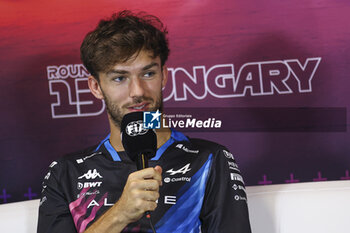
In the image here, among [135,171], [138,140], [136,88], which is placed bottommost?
[135,171]

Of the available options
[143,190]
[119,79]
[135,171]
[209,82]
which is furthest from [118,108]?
[209,82]

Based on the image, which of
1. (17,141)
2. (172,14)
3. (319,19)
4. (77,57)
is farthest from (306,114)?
(17,141)

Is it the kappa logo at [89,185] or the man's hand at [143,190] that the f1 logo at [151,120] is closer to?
the man's hand at [143,190]

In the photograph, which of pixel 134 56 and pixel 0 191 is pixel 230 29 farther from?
pixel 0 191

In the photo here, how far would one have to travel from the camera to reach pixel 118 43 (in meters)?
1.66

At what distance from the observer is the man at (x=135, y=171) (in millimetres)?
1587

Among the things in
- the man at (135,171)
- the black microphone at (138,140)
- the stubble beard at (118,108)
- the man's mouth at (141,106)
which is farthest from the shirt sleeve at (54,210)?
the black microphone at (138,140)

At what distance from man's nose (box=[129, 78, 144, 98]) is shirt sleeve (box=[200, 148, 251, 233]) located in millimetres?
323

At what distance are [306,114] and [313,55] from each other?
12.2 inches

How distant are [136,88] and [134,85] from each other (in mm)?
17

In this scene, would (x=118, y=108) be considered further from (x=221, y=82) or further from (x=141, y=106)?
(x=221, y=82)

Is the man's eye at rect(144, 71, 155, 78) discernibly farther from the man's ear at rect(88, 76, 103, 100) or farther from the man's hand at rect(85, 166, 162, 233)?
the man's hand at rect(85, 166, 162, 233)

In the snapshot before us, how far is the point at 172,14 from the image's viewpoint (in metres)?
2.73

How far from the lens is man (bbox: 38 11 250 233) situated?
1587mm
